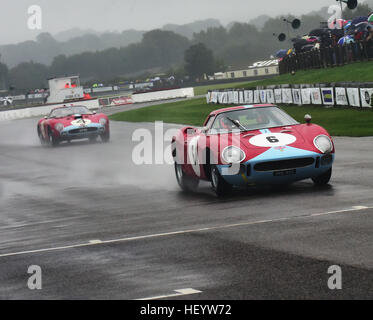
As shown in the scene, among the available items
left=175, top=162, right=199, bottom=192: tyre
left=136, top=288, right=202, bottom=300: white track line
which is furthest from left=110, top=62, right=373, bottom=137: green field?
left=136, top=288, right=202, bottom=300: white track line

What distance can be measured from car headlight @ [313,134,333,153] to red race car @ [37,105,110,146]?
1699cm

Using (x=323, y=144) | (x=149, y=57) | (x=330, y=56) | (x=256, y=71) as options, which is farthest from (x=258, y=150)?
(x=149, y=57)

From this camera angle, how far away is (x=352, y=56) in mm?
42812

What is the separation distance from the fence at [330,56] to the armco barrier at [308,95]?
5.63 metres

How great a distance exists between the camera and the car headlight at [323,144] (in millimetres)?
11422

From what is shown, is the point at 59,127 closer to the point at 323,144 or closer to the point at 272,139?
the point at 272,139

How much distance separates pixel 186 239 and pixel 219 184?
3.28m

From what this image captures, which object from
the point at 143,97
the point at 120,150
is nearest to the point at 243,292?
the point at 120,150

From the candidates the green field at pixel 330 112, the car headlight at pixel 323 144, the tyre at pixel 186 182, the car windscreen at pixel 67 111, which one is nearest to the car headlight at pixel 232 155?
the car headlight at pixel 323 144

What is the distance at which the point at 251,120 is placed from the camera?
1240 centimetres

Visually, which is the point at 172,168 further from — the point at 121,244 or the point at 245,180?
the point at 121,244

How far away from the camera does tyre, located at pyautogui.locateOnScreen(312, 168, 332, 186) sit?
11738 mm

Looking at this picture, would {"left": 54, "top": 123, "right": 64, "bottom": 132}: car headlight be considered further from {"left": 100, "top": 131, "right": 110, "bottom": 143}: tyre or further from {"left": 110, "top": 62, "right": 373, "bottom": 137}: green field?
{"left": 110, "top": 62, "right": 373, "bottom": 137}: green field
